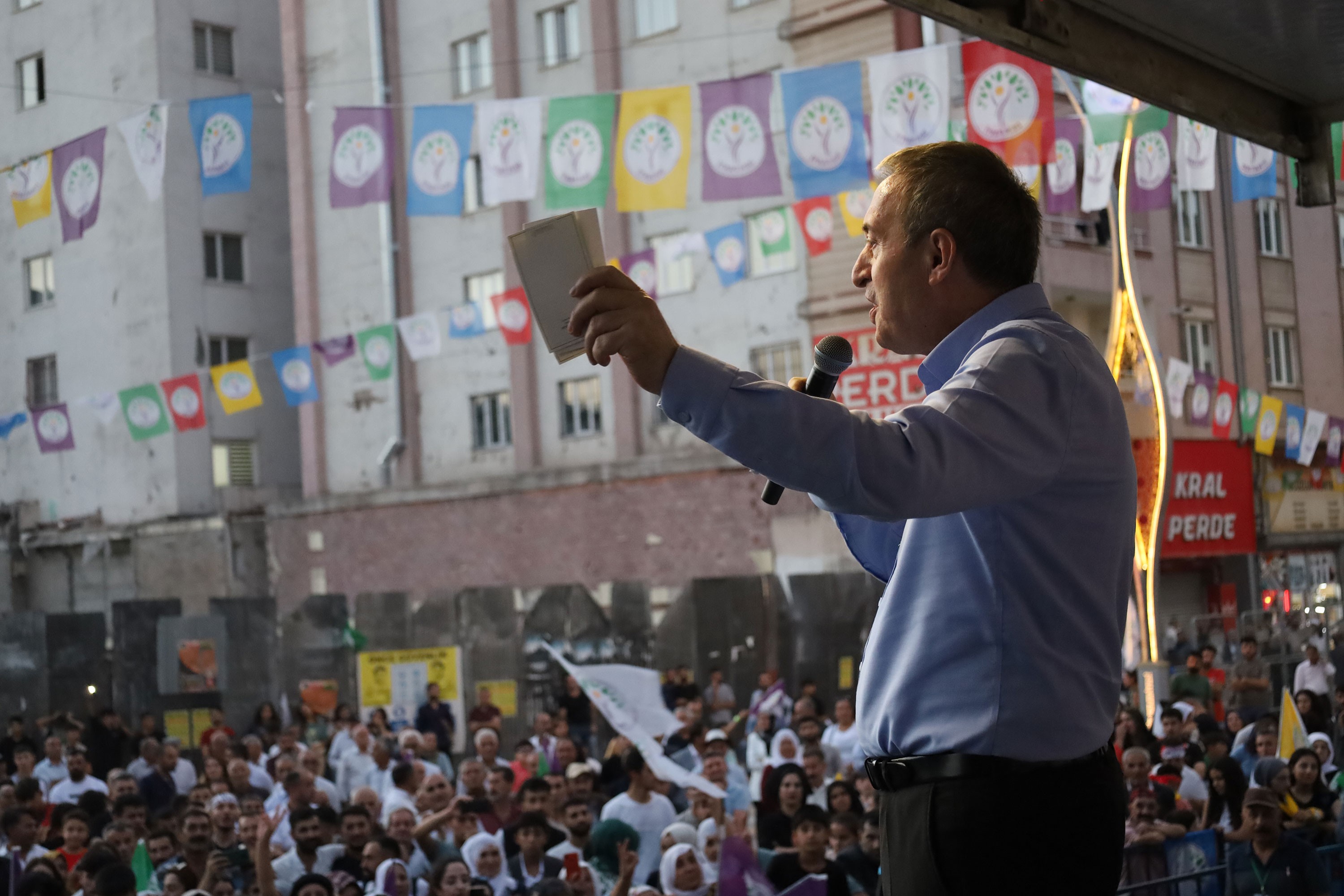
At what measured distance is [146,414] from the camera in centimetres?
2005

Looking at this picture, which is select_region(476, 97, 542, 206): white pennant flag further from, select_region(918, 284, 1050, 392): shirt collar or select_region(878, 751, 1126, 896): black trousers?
select_region(878, 751, 1126, 896): black trousers

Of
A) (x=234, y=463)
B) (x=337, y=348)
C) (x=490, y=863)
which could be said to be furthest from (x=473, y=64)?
(x=490, y=863)

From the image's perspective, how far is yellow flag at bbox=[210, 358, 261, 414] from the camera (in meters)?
19.2

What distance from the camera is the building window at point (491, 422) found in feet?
89.2

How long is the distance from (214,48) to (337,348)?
1305cm

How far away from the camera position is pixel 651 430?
82.5 ft

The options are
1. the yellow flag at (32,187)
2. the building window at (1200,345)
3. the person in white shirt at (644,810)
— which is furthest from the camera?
the building window at (1200,345)

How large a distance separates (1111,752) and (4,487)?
33.6 metres

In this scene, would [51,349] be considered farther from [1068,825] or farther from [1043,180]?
[1068,825]

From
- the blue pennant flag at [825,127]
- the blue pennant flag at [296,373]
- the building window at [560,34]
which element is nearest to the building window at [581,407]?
the building window at [560,34]

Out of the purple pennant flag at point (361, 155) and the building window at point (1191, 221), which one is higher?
the building window at point (1191, 221)

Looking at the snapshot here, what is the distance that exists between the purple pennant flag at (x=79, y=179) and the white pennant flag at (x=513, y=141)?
3075mm

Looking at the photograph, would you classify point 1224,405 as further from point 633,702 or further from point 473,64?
point 633,702

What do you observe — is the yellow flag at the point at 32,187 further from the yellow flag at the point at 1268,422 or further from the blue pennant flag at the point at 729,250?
the yellow flag at the point at 1268,422
